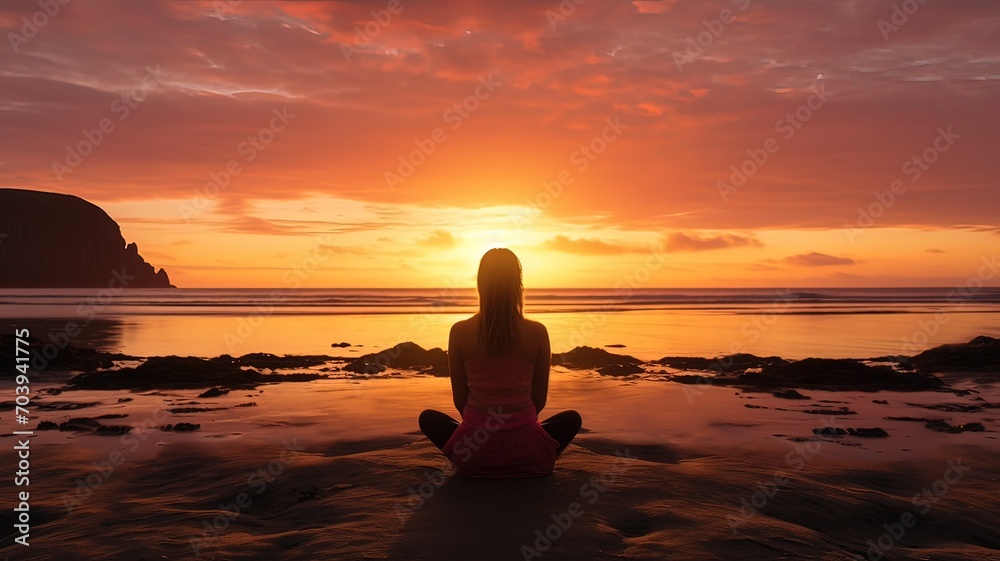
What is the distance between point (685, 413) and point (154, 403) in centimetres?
931

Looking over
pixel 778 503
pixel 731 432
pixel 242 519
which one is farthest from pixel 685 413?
pixel 242 519

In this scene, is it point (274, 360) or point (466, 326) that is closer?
point (466, 326)

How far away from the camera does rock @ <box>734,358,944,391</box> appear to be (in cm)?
1400

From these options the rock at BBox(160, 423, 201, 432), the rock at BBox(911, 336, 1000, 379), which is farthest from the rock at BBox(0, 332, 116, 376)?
the rock at BBox(911, 336, 1000, 379)

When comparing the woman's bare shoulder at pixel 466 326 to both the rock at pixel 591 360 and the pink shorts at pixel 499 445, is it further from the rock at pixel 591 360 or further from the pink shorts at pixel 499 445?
→ the rock at pixel 591 360

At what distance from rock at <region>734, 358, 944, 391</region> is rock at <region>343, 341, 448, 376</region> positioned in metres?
7.39

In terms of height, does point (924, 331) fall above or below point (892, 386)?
above

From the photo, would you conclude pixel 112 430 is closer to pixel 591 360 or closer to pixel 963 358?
pixel 591 360

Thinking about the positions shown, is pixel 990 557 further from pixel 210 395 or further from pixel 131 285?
pixel 131 285

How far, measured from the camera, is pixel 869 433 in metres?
9.32

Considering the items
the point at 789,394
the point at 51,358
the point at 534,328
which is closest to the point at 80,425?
the point at 534,328

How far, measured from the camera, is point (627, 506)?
5320mm

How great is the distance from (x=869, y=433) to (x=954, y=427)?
5.12 ft

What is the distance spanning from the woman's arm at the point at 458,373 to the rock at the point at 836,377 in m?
9.91
